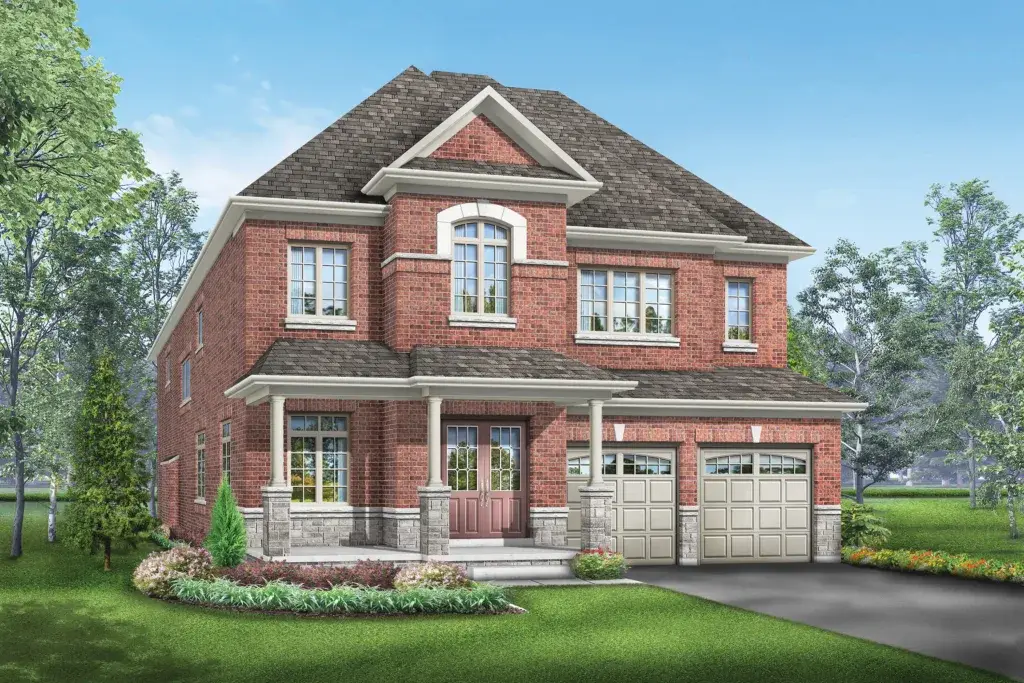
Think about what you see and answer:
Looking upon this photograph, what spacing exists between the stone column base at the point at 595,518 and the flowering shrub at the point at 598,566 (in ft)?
2.46

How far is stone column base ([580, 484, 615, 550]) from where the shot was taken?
21.9 meters

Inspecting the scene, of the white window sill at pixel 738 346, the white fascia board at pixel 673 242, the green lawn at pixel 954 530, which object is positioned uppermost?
the white fascia board at pixel 673 242

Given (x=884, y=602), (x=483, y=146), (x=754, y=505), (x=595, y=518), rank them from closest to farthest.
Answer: (x=884, y=602), (x=595, y=518), (x=483, y=146), (x=754, y=505)

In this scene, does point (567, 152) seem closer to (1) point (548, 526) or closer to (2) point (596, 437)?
(2) point (596, 437)

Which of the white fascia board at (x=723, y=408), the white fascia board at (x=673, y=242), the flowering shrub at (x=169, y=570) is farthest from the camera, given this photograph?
the white fascia board at (x=673, y=242)

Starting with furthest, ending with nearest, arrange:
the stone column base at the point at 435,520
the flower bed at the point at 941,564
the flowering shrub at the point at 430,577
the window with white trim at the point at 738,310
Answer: the window with white trim at the point at 738,310
the flower bed at the point at 941,564
the stone column base at the point at 435,520
the flowering shrub at the point at 430,577

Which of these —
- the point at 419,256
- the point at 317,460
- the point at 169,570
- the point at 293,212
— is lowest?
the point at 169,570

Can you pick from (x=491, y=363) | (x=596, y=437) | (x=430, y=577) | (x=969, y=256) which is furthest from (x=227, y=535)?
(x=969, y=256)

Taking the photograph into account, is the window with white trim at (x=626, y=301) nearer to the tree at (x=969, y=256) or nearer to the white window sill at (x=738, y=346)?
the white window sill at (x=738, y=346)

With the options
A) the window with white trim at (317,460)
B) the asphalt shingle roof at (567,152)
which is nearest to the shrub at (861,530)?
the asphalt shingle roof at (567,152)

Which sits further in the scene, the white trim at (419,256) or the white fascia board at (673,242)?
the white fascia board at (673,242)

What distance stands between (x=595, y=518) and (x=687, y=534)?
12.6 ft

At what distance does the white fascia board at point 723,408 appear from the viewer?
24219 millimetres

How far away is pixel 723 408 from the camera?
2494 centimetres
